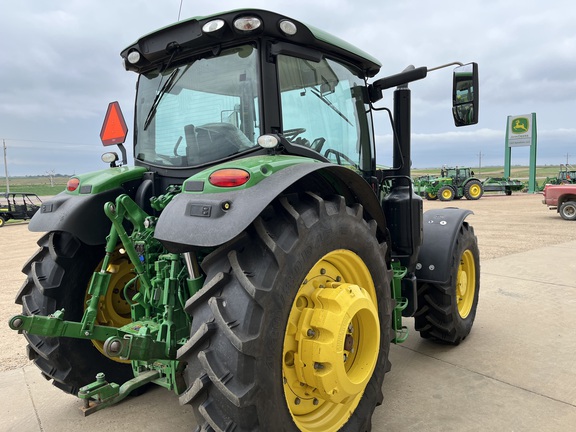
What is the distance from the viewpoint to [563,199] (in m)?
15.1

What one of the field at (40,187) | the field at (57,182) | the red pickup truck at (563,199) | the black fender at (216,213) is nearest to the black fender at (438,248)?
the black fender at (216,213)

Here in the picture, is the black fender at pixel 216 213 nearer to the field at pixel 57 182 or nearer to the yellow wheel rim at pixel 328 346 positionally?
the yellow wheel rim at pixel 328 346

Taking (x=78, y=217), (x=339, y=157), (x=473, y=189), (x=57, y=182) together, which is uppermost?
(x=339, y=157)

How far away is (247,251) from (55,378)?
174 cm

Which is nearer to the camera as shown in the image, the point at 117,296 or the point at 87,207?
the point at 87,207

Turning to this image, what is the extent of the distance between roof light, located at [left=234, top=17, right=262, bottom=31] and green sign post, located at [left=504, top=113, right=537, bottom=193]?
114ft

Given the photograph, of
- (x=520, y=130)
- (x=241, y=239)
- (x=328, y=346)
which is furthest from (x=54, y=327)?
(x=520, y=130)

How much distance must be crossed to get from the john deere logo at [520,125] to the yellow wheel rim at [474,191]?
1033 cm

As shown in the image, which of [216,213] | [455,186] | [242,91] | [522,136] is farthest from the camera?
[522,136]

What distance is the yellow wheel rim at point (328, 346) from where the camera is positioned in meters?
2.11

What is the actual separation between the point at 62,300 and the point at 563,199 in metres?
16.6

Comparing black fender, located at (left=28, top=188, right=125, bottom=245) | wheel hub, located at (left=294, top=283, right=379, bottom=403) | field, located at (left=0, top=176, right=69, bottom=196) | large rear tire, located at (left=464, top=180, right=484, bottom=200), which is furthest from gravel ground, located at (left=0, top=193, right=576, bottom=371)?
field, located at (left=0, top=176, right=69, bottom=196)

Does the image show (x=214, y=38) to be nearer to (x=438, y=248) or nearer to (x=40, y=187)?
(x=438, y=248)

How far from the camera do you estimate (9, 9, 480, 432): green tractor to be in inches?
72.4
